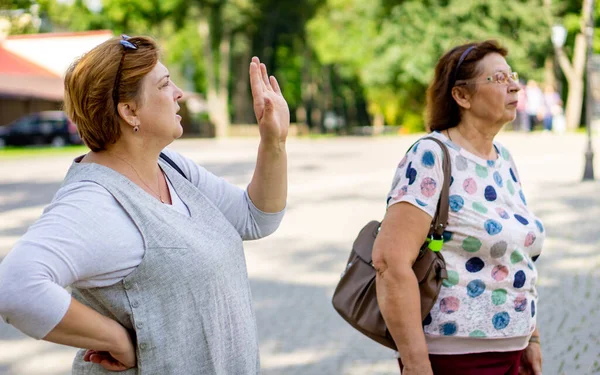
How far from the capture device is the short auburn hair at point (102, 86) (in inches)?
86.0

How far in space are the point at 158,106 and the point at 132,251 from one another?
473 mm

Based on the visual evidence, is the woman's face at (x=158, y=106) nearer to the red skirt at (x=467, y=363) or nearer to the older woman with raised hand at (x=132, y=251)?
the older woman with raised hand at (x=132, y=251)

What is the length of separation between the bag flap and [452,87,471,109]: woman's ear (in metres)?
0.58

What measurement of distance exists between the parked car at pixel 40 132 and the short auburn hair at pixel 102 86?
36903 mm

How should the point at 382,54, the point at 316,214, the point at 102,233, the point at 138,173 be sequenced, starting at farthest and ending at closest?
the point at 382,54
the point at 316,214
the point at 138,173
the point at 102,233

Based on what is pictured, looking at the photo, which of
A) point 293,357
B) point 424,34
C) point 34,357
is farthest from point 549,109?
point 34,357

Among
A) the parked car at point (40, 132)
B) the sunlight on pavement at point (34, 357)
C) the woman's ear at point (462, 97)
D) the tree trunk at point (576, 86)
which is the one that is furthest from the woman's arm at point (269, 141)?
the parked car at point (40, 132)

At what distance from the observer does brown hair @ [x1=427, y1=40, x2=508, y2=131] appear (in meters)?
3.02

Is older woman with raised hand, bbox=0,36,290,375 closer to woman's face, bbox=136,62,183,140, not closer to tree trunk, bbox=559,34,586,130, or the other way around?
woman's face, bbox=136,62,183,140

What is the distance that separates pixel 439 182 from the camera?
2.71 meters

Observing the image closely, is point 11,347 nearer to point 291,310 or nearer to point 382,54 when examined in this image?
point 291,310

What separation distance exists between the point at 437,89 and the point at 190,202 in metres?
1.25

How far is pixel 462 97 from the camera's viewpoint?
3027mm

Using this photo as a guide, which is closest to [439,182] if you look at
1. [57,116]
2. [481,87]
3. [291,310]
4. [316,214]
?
[481,87]
